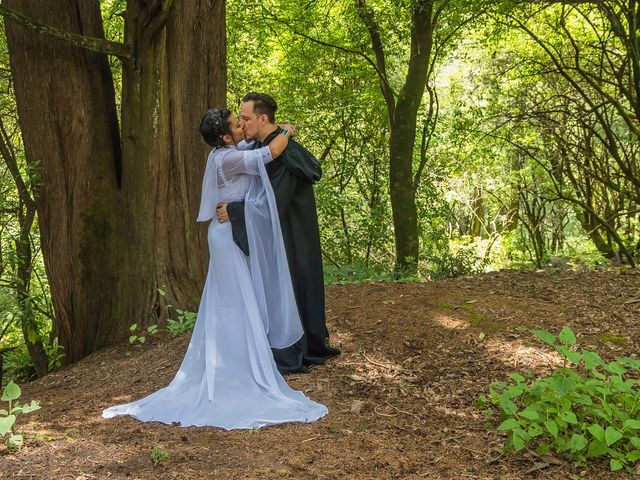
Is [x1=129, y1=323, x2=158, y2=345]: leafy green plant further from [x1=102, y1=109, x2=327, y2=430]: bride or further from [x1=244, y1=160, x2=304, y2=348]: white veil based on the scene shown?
[x1=244, y1=160, x2=304, y2=348]: white veil

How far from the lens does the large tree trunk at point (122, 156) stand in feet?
21.9

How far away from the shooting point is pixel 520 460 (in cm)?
381

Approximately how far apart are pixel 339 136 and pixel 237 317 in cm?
987

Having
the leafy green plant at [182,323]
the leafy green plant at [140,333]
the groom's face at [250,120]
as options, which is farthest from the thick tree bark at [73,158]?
the groom's face at [250,120]

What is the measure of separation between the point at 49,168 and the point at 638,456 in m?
5.98

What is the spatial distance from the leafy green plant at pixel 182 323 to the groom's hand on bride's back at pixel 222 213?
168cm

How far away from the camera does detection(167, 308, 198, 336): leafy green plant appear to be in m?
6.46

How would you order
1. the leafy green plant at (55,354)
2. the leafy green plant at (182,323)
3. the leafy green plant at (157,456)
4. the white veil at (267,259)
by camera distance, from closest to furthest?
1. the leafy green plant at (157,456)
2. the white veil at (267,259)
3. the leafy green plant at (182,323)
4. the leafy green plant at (55,354)

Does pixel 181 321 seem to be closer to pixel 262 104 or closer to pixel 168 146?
pixel 168 146

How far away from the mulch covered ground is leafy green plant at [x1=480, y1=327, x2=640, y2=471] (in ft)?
0.39

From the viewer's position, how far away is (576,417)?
12.7 feet

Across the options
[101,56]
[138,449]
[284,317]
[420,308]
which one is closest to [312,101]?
[101,56]

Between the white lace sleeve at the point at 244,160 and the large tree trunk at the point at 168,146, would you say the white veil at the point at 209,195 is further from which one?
the large tree trunk at the point at 168,146

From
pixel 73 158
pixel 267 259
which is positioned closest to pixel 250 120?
pixel 267 259
